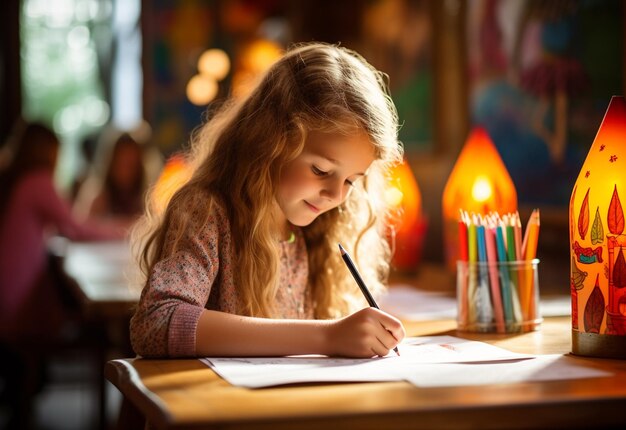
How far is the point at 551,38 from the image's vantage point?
2494mm

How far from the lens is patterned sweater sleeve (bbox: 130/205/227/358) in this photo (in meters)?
1.24

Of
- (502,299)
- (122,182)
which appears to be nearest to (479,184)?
(502,299)

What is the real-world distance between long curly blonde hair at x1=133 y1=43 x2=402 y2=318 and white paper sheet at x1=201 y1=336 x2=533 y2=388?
28 cm

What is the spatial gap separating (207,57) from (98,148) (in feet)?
4.67

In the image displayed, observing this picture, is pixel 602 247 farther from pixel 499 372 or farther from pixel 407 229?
pixel 407 229

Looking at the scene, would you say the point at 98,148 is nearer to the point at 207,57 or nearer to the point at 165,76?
the point at 165,76

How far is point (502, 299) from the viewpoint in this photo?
150 centimetres

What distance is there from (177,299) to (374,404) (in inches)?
17.7

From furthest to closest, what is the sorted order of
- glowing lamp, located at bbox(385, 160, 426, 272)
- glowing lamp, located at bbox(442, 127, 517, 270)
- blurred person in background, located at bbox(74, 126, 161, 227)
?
blurred person in background, located at bbox(74, 126, 161, 227)
glowing lamp, located at bbox(385, 160, 426, 272)
glowing lamp, located at bbox(442, 127, 517, 270)

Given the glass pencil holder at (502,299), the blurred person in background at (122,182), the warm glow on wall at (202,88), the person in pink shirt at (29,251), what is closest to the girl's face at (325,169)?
the glass pencil holder at (502,299)

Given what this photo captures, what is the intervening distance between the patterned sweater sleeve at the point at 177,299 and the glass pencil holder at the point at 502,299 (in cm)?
44

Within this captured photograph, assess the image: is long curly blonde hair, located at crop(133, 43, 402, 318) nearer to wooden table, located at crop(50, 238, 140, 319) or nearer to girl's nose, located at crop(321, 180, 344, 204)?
girl's nose, located at crop(321, 180, 344, 204)

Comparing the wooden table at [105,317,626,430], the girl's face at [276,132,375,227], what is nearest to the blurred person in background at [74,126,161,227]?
the girl's face at [276,132,375,227]

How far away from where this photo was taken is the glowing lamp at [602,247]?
1.20 metres
